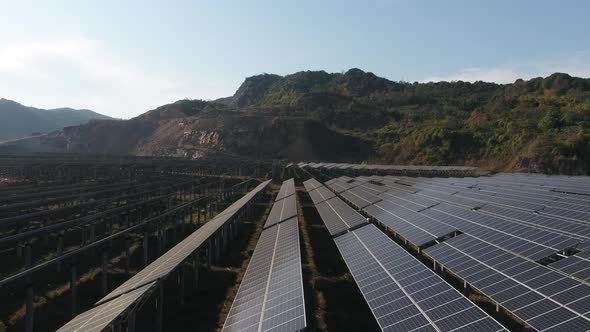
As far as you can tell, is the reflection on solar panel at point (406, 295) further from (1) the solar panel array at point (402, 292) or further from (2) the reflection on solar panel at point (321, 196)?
(2) the reflection on solar panel at point (321, 196)

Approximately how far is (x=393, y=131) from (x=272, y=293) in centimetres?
9461

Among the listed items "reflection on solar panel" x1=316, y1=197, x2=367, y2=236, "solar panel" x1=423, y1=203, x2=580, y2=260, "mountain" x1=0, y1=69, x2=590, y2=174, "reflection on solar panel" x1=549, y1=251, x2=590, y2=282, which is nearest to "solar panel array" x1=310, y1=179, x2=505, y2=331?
"reflection on solar panel" x1=316, y1=197, x2=367, y2=236

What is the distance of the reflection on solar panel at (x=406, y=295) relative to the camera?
880 centimetres

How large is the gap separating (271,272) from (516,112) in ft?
286

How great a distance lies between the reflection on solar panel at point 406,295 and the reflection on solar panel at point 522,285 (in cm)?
Answer: 118

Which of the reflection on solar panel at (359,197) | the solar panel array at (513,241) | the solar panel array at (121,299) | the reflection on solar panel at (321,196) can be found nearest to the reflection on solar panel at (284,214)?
the solar panel array at (513,241)

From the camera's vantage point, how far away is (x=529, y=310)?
9.20 meters

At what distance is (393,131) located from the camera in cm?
10175

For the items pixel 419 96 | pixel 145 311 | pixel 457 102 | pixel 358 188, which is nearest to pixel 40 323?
pixel 145 311

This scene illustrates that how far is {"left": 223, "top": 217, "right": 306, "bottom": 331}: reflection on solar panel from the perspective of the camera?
377 inches

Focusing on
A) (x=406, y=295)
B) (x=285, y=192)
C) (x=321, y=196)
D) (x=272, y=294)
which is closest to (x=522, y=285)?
(x=406, y=295)

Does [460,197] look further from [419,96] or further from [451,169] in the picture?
[419,96]

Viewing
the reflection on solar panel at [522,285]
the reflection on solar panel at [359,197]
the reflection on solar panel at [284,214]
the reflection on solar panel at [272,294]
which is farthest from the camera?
the reflection on solar panel at [359,197]

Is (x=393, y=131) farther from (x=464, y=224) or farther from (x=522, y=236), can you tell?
(x=522, y=236)
